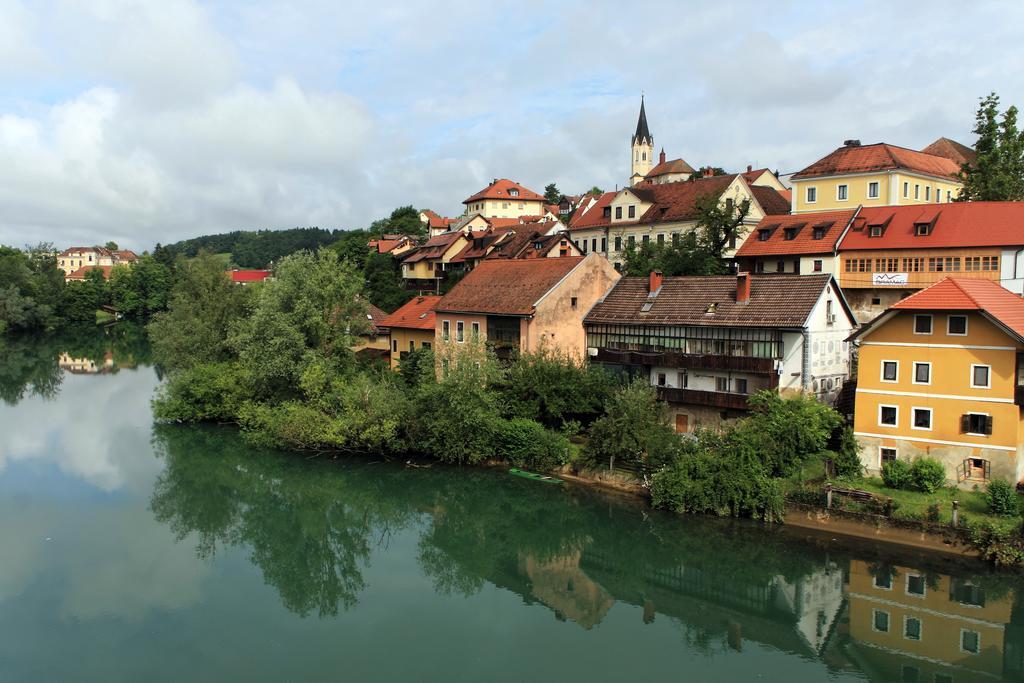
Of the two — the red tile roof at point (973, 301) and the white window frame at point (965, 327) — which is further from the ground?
the red tile roof at point (973, 301)

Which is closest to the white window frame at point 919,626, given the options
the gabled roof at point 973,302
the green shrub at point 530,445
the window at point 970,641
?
the window at point 970,641

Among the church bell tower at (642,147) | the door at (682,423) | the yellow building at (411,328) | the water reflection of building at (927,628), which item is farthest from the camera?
the church bell tower at (642,147)

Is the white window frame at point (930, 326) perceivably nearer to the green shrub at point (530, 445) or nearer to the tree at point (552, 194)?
the green shrub at point (530, 445)

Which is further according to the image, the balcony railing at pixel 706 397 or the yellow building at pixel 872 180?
the yellow building at pixel 872 180

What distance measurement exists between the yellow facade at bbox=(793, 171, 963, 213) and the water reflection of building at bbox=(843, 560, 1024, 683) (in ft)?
90.3

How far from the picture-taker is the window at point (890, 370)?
25.3 meters

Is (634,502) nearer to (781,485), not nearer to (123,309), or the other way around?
(781,485)

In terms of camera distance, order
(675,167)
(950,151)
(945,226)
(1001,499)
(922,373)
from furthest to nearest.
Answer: (675,167) < (950,151) < (945,226) < (922,373) < (1001,499)

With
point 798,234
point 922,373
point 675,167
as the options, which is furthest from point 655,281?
point 675,167

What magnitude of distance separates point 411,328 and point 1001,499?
29104 mm

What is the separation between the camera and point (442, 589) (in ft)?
71.7

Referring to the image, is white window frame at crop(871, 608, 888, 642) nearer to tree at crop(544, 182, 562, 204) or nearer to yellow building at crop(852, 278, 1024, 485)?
yellow building at crop(852, 278, 1024, 485)

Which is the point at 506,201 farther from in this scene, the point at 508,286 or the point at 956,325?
the point at 956,325

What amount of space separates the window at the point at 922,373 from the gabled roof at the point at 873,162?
21.8 metres
